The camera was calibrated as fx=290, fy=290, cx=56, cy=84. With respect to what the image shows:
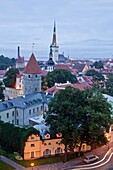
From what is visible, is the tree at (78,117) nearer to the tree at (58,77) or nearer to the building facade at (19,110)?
the building facade at (19,110)

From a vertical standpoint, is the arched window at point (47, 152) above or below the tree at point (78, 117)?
below

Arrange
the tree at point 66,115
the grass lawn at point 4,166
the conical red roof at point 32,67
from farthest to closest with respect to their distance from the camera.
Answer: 1. the conical red roof at point 32,67
2. the tree at point 66,115
3. the grass lawn at point 4,166

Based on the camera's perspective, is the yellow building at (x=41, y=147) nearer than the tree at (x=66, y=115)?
No

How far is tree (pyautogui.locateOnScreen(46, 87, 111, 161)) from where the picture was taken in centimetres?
3139

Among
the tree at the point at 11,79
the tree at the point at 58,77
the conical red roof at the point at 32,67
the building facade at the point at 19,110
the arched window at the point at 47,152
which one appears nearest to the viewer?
the arched window at the point at 47,152

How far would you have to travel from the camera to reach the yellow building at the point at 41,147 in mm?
33219

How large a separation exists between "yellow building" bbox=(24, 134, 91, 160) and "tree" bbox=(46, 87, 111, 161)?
6.66 feet

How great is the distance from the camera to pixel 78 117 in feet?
105

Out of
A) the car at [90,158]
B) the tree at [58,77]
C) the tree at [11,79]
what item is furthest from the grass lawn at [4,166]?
the tree at [11,79]

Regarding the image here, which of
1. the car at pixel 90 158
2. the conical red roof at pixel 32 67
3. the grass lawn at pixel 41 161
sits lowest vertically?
the grass lawn at pixel 41 161

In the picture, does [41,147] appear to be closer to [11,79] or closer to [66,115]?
[66,115]

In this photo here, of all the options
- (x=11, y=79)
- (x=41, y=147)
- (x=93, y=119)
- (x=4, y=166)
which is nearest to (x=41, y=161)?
(x=41, y=147)

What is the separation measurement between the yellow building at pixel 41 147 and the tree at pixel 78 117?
203cm

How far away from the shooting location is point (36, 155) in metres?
33.7
